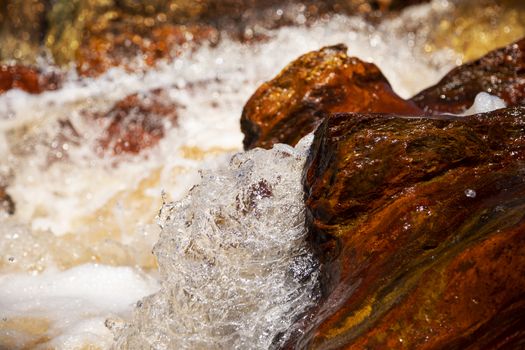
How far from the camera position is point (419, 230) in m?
1.93

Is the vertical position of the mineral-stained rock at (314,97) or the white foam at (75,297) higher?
the mineral-stained rock at (314,97)

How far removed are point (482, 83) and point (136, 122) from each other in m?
2.84

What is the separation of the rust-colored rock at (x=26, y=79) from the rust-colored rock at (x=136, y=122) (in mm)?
705

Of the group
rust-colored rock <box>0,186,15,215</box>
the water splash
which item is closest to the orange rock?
rust-colored rock <box>0,186,15,215</box>

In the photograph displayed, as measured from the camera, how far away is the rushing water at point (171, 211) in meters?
2.32

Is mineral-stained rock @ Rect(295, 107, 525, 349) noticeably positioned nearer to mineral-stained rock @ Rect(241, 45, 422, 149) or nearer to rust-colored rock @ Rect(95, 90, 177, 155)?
mineral-stained rock @ Rect(241, 45, 422, 149)

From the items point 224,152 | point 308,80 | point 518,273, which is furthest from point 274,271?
point 224,152

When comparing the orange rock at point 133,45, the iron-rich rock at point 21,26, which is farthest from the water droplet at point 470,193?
the iron-rich rock at point 21,26

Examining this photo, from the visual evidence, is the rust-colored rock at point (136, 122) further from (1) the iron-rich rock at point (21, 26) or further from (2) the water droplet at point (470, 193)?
(2) the water droplet at point (470, 193)

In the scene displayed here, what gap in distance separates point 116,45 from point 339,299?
4.69 m

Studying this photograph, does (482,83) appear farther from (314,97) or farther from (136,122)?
(136,122)

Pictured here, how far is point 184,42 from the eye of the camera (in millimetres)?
6156

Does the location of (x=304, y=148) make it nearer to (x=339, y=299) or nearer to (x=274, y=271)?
(x=274, y=271)

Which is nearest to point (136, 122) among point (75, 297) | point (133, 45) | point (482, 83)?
point (133, 45)
